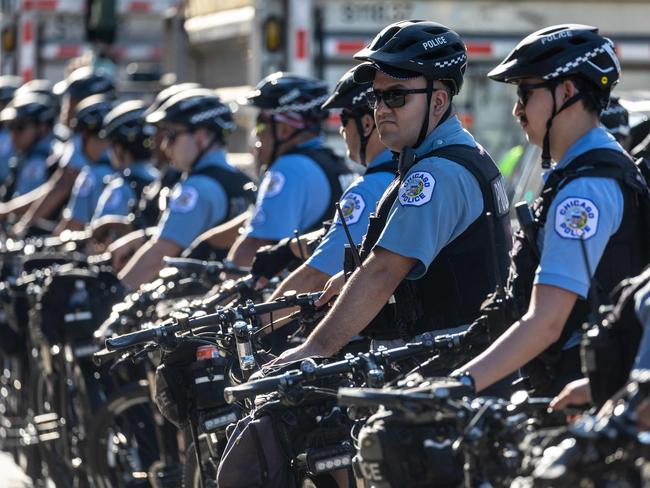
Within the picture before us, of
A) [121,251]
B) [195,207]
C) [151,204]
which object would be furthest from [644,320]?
[151,204]

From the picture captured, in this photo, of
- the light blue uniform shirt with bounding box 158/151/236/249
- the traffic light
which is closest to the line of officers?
the light blue uniform shirt with bounding box 158/151/236/249

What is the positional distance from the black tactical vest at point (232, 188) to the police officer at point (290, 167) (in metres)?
0.83

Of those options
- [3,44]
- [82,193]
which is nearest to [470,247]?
[82,193]

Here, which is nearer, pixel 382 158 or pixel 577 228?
pixel 577 228

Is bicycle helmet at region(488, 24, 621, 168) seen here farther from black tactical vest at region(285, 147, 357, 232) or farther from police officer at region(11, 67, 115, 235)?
police officer at region(11, 67, 115, 235)

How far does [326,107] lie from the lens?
6355 millimetres

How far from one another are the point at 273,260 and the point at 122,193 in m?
3.83

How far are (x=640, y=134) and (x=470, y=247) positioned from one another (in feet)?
9.42

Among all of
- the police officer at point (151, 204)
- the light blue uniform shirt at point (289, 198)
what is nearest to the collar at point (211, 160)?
the police officer at point (151, 204)

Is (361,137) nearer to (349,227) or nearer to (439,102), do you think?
(349,227)

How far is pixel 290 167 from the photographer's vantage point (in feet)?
23.2

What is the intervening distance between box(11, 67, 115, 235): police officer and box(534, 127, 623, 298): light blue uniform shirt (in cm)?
772

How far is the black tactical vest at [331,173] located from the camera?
7.12 metres

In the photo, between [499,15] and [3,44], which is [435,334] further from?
[3,44]
